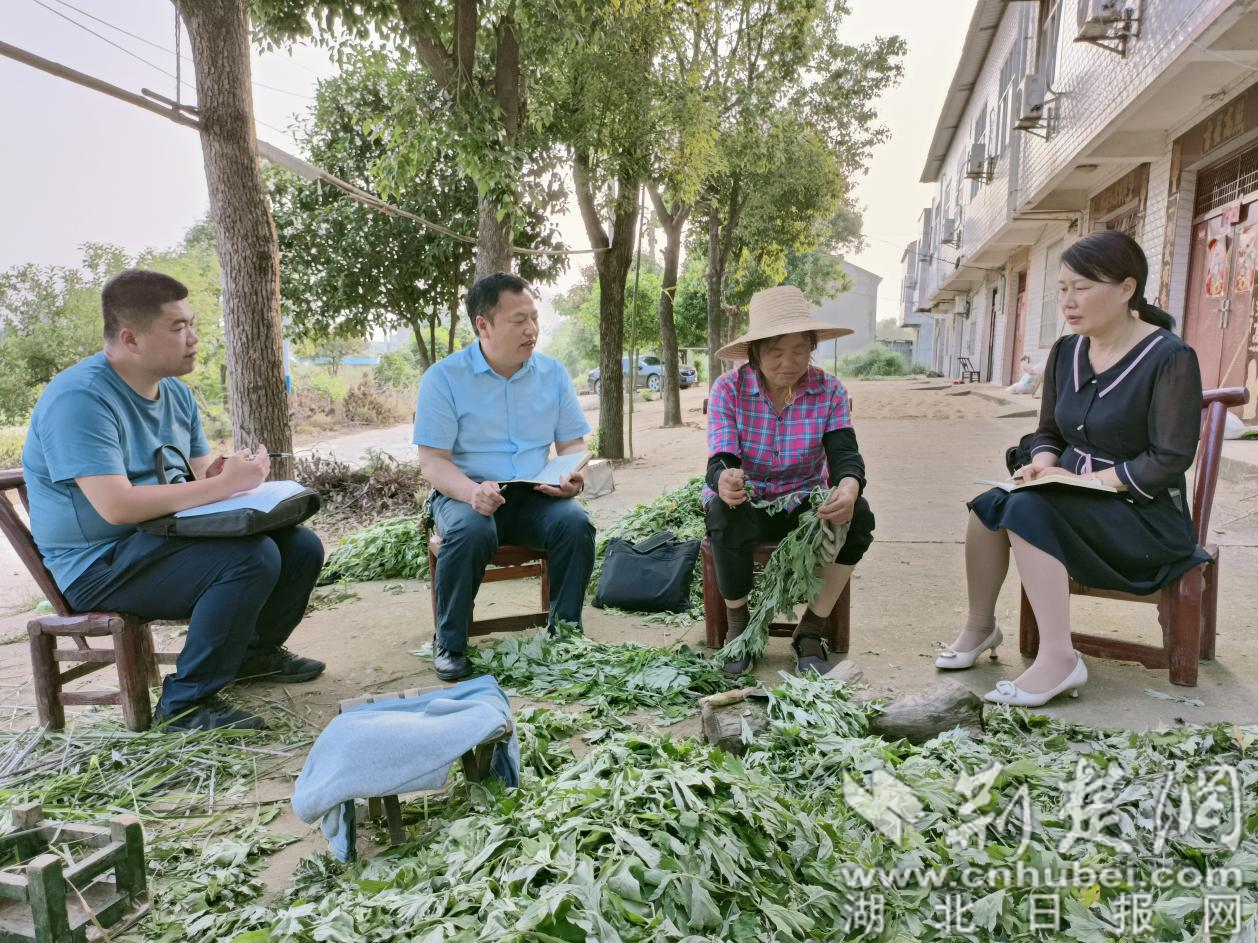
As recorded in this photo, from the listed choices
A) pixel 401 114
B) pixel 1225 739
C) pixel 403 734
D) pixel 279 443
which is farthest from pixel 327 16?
pixel 1225 739

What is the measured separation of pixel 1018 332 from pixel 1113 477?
66.1 feet

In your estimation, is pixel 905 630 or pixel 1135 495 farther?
pixel 905 630

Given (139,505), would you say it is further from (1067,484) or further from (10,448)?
(10,448)

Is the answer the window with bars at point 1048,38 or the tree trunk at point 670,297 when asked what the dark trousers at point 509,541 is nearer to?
the tree trunk at point 670,297

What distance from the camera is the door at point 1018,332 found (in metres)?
20.5

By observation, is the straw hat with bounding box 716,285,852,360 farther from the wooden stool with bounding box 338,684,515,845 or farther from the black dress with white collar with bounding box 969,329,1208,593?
the wooden stool with bounding box 338,684,515,845

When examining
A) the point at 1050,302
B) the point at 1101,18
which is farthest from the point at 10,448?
the point at 1050,302

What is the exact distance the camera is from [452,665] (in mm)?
3402

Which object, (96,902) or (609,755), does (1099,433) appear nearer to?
(609,755)

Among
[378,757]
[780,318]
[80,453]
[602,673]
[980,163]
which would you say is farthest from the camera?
[980,163]

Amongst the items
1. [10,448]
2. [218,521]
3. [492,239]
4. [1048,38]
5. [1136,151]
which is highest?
[1048,38]

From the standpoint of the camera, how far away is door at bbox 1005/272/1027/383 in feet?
67.1

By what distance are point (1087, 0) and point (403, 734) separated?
11.1 meters

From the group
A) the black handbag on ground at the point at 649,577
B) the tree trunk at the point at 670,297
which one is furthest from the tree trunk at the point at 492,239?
the tree trunk at the point at 670,297
